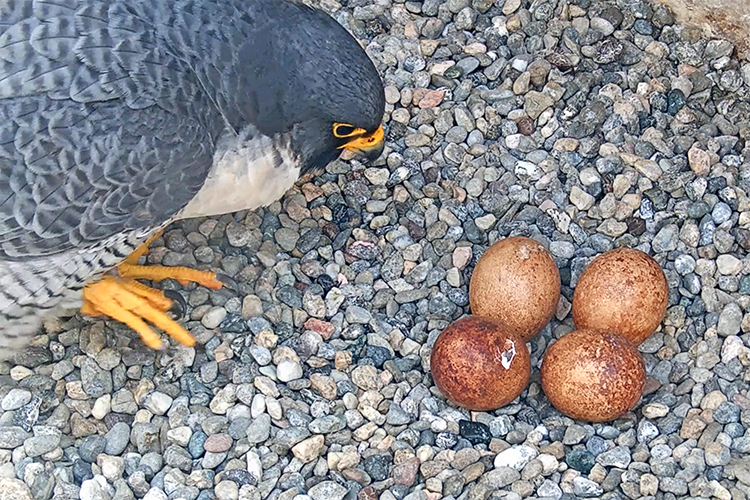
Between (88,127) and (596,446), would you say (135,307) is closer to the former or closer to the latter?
(88,127)

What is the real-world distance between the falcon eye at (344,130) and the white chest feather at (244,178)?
0.17m

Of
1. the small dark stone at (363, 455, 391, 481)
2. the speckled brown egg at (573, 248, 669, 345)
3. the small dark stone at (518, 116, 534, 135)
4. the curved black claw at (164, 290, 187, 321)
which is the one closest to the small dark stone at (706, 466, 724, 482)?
the speckled brown egg at (573, 248, 669, 345)

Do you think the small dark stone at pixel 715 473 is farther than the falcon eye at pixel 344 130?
No

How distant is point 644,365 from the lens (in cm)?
313

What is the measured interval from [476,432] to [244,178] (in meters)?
1.04

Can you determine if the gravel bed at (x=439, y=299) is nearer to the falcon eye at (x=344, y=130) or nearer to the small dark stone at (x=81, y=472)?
the small dark stone at (x=81, y=472)

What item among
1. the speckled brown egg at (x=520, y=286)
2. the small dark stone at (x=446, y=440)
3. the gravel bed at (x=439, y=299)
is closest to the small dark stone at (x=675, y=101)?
the gravel bed at (x=439, y=299)

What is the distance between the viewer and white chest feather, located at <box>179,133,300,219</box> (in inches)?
123

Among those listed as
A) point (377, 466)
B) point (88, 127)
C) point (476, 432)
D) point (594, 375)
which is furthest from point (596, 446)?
point (88, 127)

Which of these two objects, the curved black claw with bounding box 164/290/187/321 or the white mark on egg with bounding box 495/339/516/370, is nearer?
the white mark on egg with bounding box 495/339/516/370

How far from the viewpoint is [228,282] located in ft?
11.6

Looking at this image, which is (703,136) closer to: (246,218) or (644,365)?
(644,365)

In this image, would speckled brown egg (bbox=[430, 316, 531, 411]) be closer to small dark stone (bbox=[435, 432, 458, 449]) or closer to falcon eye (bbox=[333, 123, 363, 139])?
small dark stone (bbox=[435, 432, 458, 449])

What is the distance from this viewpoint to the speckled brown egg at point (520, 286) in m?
3.16
